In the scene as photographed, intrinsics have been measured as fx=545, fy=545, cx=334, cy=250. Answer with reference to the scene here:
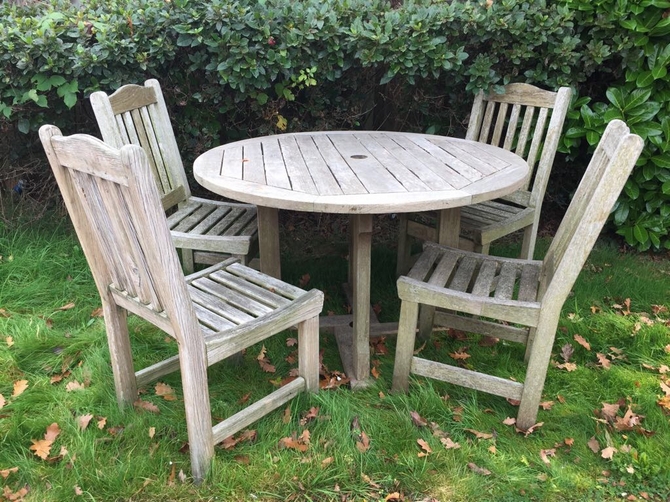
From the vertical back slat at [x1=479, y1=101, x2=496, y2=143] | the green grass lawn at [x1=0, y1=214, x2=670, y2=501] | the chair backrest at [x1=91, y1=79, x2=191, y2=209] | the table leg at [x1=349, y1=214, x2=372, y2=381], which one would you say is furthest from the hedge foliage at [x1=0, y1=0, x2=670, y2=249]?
the table leg at [x1=349, y1=214, x2=372, y2=381]

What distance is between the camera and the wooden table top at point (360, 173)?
181 cm

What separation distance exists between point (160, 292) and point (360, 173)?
92 centimetres

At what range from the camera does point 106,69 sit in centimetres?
314

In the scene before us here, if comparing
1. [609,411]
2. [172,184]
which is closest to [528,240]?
[609,411]

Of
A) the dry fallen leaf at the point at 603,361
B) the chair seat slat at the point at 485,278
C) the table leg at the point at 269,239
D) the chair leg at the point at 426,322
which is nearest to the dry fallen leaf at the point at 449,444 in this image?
the chair seat slat at the point at 485,278

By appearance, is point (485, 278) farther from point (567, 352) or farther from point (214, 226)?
point (214, 226)

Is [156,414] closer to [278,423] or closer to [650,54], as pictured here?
[278,423]

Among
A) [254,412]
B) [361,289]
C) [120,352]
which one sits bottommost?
[254,412]

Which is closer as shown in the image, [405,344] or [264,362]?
[405,344]

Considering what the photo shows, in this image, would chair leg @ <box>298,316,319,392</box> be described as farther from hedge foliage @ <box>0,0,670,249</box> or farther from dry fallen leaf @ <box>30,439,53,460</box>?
hedge foliage @ <box>0,0,670,249</box>

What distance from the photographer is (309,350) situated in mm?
2016

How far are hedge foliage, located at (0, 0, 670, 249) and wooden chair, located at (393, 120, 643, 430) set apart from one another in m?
1.41

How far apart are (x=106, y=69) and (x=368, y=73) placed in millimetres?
A: 1630

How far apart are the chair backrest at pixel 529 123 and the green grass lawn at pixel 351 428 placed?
0.73 metres
